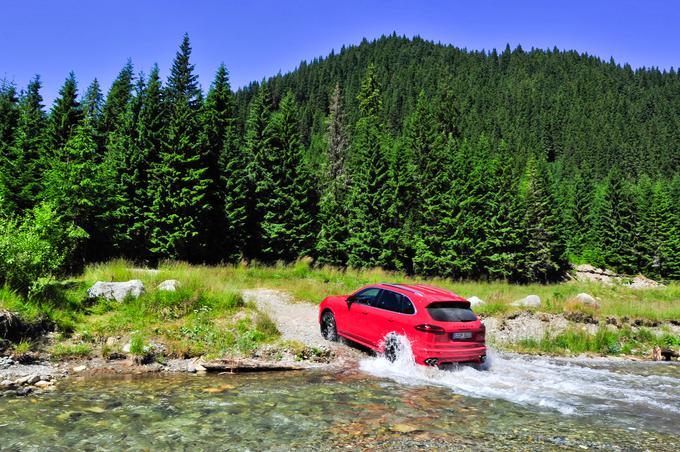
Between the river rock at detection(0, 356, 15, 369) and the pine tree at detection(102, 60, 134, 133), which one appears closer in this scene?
the river rock at detection(0, 356, 15, 369)

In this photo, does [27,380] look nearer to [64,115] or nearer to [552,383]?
[552,383]

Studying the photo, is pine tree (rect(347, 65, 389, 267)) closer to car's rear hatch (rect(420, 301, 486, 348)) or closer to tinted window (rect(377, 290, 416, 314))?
tinted window (rect(377, 290, 416, 314))

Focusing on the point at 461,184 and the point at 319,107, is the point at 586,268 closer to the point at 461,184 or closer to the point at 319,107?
the point at 461,184

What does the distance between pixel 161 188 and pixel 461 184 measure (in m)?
26.2

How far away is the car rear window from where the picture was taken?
10179 millimetres

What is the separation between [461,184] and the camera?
4162 cm

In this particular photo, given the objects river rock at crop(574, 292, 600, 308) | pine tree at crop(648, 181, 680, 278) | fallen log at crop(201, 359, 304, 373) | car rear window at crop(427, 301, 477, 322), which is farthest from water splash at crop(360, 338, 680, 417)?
pine tree at crop(648, 181, 680, 278)

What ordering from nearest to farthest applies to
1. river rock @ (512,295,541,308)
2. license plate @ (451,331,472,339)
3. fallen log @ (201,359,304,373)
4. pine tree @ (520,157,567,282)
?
license plate @ (451,331,472,339) < fallen log @ (201,359,304,373) < river rock @ (512,295,541,308) < pine tree @ (520,157,567,282)

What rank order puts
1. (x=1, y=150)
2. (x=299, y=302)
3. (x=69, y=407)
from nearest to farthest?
(x=69, y=407) → (x=299, y=302) → (x=1, y=150)

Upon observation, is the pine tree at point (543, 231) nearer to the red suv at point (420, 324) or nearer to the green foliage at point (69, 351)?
the red suv at point (420, 324)

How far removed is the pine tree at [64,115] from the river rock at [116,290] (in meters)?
30.6

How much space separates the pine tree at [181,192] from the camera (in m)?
31.0

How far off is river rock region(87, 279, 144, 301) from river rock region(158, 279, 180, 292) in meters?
0.74

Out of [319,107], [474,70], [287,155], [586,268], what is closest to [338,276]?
[287,155]
